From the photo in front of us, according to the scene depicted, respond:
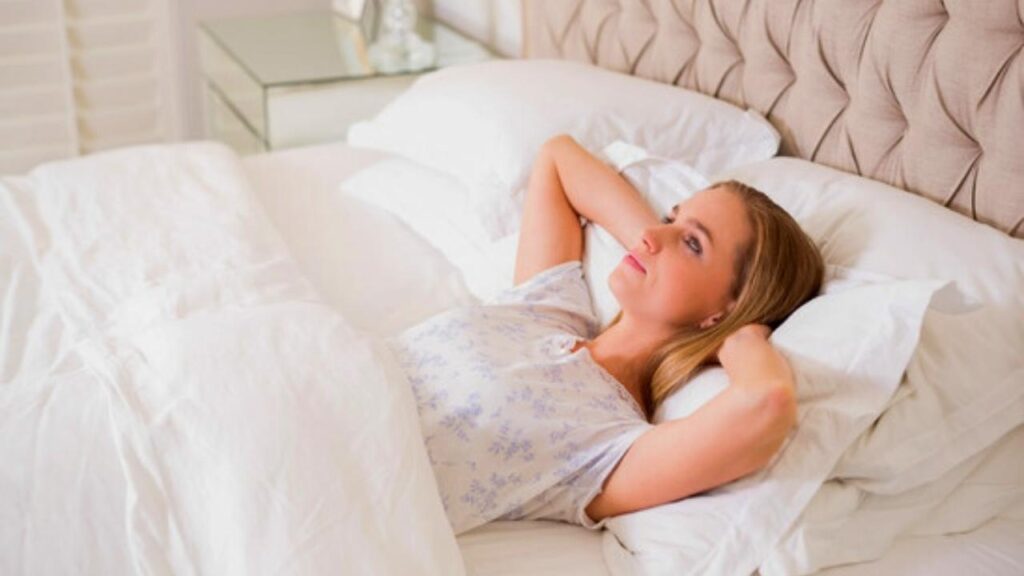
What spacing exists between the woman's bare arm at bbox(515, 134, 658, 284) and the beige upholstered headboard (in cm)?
33

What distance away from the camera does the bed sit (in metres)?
1.34

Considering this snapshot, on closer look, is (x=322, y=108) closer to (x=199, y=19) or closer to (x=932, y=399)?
(x=199, y=19)

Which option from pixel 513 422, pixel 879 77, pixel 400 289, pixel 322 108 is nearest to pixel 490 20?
pixel 322 108

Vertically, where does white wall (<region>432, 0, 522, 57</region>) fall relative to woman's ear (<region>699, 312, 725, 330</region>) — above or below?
below

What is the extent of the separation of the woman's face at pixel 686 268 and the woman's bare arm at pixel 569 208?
223mm

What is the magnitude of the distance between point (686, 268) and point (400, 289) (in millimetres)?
577

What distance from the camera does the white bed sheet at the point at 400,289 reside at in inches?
56.9

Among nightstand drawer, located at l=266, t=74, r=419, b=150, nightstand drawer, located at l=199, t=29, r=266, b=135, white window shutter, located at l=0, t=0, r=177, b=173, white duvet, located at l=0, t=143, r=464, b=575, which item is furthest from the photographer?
white window shutter, located at l=0, t=0, r=177, b=173

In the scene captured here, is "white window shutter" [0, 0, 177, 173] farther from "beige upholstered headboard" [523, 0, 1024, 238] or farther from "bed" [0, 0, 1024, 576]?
"beige upholstered headboard" [523, 0, 1024, 238]

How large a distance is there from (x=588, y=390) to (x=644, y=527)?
22 centimetres

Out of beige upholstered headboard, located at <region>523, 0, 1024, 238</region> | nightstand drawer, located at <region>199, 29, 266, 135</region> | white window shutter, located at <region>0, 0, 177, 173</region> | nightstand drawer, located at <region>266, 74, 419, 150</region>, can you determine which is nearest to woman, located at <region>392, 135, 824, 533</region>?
beige upholstered headboard, located at <region>523, 0, 1024, 238</region>

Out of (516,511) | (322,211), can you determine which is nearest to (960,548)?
(516,511)

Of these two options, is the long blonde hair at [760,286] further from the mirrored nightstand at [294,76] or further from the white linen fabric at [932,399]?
the mirrored nightstand at [294,76]

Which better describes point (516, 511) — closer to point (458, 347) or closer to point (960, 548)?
point (458, 347)
